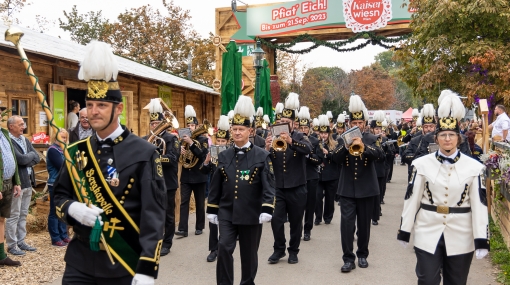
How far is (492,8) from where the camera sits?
44.8ft

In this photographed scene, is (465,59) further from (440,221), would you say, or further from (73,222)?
(73,222)

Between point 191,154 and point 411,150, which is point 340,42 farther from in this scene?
point 191,154

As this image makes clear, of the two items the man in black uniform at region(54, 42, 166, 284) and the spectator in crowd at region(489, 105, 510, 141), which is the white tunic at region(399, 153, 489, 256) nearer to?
the man in black uniform at region(54, 42, 166, 284)

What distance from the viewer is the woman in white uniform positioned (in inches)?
197

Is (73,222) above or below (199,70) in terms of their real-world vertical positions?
below

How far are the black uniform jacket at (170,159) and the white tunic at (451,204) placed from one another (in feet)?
15.0

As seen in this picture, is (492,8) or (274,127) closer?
(274,127)

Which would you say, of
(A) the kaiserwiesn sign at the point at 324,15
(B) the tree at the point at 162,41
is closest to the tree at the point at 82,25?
(B) the tree at the point at 162,41

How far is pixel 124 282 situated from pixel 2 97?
9.01 metres

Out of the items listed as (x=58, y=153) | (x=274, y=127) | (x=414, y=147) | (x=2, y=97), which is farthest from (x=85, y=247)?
(x=2, y=97)

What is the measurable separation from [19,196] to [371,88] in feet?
163

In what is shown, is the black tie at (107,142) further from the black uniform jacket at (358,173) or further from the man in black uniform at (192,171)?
the man in black uniform at (192,171)

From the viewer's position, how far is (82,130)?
8.91m

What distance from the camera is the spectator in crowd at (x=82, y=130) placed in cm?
872
